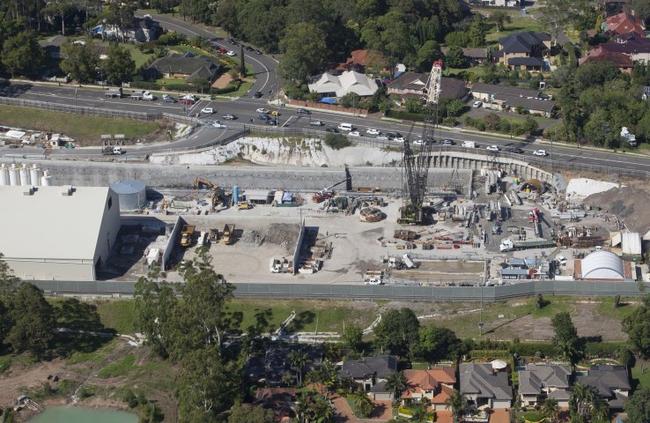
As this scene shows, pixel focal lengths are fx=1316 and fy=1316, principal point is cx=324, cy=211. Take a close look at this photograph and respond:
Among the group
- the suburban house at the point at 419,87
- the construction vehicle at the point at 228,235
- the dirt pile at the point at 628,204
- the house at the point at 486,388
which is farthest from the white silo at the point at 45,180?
the dirt pile at the point at 628,204

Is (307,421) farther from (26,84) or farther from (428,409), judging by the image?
(26,84)

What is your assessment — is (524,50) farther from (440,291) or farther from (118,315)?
(118,315)

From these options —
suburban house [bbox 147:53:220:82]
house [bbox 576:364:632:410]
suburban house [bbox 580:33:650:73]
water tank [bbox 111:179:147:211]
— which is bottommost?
house [bbox 576:364:632:410]

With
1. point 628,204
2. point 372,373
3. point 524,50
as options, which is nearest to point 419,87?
point 524,50

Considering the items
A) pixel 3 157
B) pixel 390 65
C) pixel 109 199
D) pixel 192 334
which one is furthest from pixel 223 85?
pixel 192 334

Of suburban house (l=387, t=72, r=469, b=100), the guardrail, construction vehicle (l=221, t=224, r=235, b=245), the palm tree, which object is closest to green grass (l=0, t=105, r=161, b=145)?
construction vehicle (l=221, t=224, r=235, b=245)

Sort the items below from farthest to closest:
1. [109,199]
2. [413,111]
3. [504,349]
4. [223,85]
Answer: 1. [223,85]
2. [413,111]
3. [109,199]
4. [504,349]

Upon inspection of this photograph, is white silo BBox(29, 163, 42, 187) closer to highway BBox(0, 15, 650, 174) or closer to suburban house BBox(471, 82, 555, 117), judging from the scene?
highway BBox(0, 15, 650, 174)
